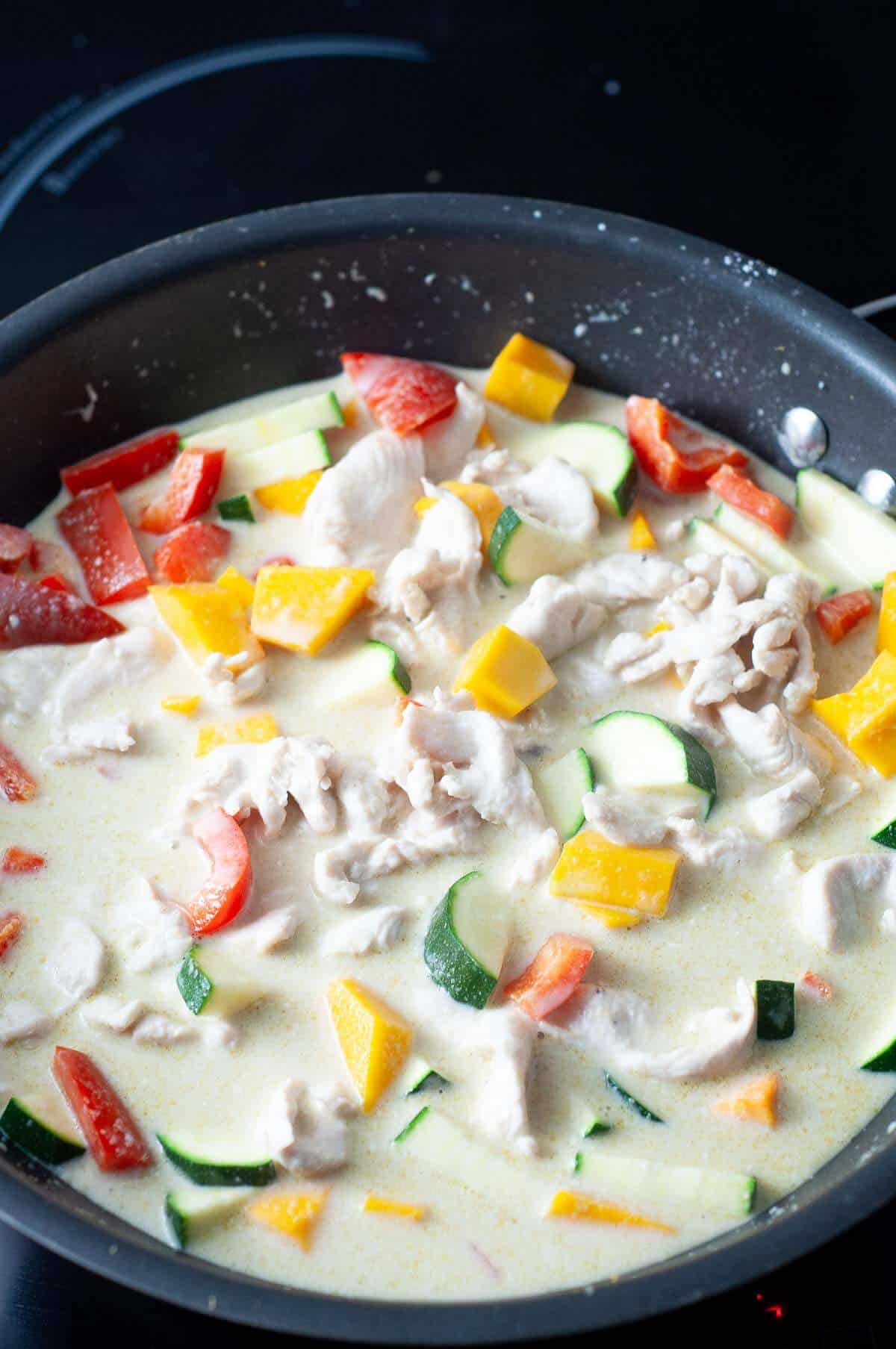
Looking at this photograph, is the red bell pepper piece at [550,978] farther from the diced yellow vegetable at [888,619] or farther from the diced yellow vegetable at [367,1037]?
the diced yellow vegetable at [888,619]

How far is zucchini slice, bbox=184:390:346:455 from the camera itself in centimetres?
332

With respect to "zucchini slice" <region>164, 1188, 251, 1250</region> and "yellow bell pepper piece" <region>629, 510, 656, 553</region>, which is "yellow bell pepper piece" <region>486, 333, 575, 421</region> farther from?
"zucchini slice" <region>164, 1188, 251, 1250</region>

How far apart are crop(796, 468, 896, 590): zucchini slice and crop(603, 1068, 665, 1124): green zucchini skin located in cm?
127

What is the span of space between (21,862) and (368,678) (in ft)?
2.42

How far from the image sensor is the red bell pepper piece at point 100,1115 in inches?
91.7

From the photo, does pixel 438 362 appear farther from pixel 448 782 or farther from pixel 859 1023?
pixel 859 1023

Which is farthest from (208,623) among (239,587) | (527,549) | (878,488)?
(878,488)

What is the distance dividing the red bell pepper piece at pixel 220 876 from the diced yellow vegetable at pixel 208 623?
0.37 metres

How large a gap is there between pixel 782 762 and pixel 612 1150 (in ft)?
2.63

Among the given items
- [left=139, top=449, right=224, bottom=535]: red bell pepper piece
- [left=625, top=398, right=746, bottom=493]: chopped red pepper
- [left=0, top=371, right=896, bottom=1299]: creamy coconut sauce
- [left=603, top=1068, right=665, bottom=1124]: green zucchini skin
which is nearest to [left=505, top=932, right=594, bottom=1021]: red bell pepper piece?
[left=0, top=371, right=896, bottom=1299]: creamy coconut sauce

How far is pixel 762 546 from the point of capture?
314 centimetres

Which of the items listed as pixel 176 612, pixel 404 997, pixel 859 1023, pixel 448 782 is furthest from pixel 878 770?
Result: pixel 176 612

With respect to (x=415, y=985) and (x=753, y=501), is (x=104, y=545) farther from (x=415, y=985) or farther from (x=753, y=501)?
(x=753, y=501)

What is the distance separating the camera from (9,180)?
370 cm
